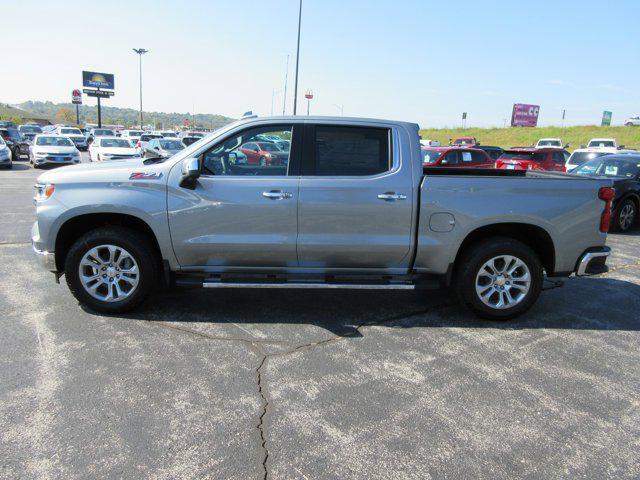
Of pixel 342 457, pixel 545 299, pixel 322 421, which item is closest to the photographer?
pixel 342 457

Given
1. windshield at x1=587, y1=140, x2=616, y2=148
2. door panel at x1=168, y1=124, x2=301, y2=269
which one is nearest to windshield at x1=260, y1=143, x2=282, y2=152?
door panel at x1=168, y1=124, x2=301, y2=269

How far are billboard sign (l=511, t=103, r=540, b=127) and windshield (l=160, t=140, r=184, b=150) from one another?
5613 centimetres

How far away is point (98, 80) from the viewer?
65625 mm

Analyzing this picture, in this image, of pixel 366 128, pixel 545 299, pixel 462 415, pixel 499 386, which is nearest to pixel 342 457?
pixel 462 415

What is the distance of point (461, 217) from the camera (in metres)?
4.62

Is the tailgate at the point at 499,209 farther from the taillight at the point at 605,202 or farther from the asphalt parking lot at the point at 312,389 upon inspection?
the asphalt parking lot at the point at 312,389

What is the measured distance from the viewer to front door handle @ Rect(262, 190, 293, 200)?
449 cm

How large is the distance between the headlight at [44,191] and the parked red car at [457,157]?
12.3 metres

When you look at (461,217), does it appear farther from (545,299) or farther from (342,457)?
(342,457)

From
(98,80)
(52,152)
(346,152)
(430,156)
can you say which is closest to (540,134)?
(430,156)

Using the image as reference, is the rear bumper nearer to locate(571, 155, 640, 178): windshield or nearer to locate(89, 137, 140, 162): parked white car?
locate(571, 155, 640, 178): windshield

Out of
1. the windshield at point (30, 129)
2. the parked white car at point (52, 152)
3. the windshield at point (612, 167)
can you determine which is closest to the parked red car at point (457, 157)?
the windshield at point (612, 167)

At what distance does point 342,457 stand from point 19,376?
246 cm

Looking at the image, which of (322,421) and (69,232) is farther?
(69,232)
